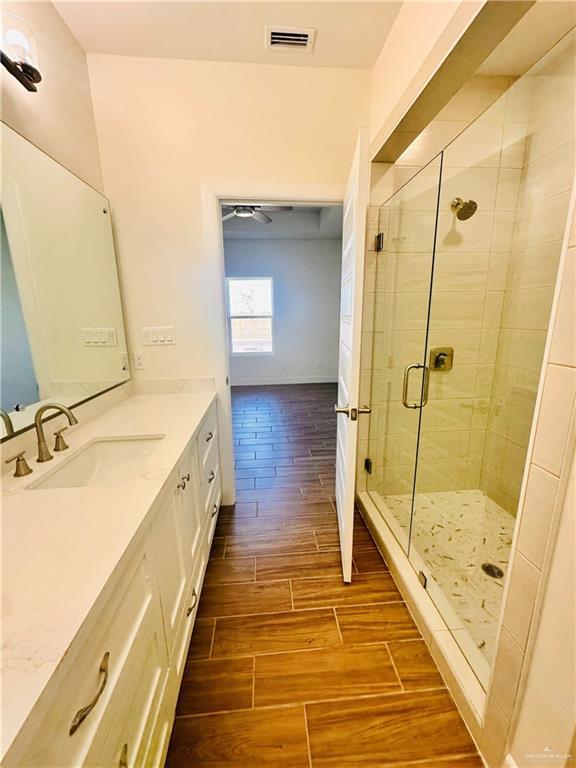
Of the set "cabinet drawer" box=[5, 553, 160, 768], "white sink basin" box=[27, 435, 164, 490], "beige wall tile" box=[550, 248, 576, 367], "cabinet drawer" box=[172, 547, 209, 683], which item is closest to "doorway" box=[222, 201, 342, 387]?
"white sink basin" box=[27, 435, 164, 490]

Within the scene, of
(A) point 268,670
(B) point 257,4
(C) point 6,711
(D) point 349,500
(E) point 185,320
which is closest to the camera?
(C) point 6,711

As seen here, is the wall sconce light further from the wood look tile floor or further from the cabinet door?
the wood look tile floor

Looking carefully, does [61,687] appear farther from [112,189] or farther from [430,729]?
[112,189]

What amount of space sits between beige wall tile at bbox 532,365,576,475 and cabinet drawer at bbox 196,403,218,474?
4.32 feet

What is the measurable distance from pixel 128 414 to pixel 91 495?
0.82 m

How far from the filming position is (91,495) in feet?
2.89

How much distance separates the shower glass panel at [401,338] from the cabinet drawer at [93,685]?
1472 millimetres

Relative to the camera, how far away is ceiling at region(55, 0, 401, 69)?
1.37 meters

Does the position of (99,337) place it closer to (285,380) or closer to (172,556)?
(172,556)

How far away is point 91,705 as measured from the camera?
542 millimetres

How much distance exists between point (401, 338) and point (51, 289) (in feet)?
6.31

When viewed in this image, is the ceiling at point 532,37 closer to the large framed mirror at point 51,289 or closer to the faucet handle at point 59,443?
the large framed mirror at point 51,289

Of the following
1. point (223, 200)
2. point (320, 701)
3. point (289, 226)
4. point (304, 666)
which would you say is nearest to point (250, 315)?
point (289, 226)

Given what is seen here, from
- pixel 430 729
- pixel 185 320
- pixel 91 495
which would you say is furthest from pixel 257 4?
pixel 430 729
